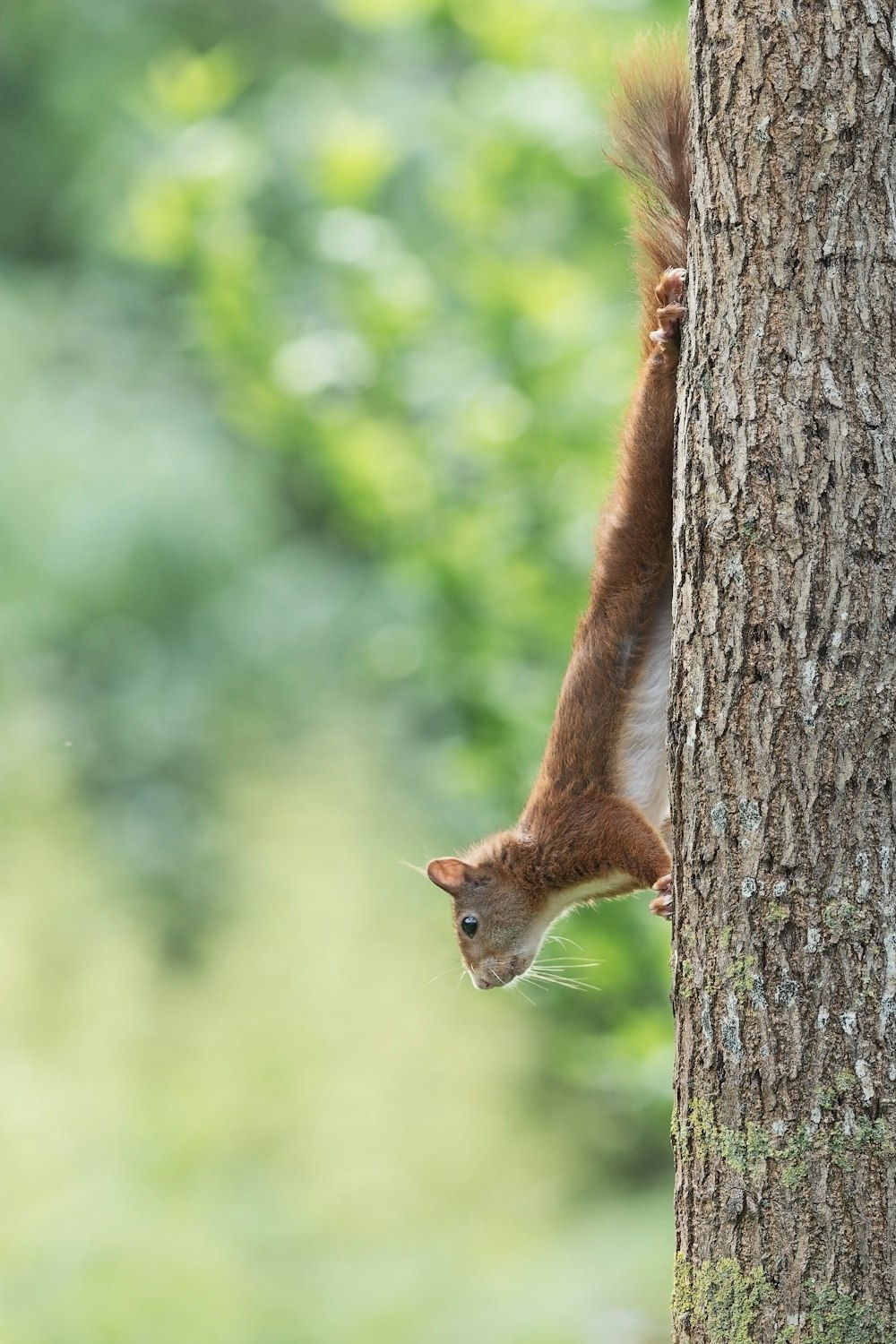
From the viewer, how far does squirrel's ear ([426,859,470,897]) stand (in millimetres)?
2953

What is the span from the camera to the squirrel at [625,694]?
2146 millimetres

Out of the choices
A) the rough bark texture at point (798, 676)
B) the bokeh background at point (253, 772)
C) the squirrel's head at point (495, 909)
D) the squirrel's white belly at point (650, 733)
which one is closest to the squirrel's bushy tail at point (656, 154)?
the rough bark texture at point (798, 676)

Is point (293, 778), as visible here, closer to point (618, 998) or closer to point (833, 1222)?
point (618, 998)

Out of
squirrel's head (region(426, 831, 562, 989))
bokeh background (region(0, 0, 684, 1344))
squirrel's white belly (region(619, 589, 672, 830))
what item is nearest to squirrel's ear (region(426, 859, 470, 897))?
squirrel's head (region(426, 831, 562, 989))

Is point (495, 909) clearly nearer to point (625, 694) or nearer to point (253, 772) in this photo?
point (625, 694)

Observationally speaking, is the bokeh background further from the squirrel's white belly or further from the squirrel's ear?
the squirrel's white belly

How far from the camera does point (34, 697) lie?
24.9 feet

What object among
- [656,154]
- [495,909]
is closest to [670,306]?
[656,154]

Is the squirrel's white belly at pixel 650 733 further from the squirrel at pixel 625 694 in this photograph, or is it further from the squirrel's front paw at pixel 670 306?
the squirrel's front paw at pixel 670 306

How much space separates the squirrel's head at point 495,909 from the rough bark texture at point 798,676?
3.55ft

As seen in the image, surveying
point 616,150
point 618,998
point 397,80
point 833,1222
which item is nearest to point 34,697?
point 397,80

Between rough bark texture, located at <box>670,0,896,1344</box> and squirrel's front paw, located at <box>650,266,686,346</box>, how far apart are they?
164 millimetres

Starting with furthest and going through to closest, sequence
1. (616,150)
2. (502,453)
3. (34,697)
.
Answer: (34,697), (502,453), (616,150)

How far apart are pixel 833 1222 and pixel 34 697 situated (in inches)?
250
